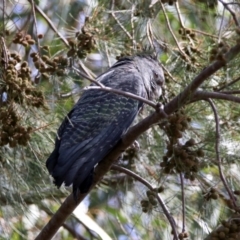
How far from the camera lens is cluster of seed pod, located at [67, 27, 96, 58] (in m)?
2.38

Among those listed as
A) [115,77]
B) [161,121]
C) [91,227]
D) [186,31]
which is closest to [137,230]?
[91,227]

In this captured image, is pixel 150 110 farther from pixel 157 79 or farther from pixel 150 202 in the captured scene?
pixel 150 202

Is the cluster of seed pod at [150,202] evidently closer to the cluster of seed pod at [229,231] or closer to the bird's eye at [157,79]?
the cluster of seed pod at [229,231]

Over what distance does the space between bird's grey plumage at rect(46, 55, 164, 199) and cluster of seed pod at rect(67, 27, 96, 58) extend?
0.69 ft

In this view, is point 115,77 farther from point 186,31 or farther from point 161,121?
point 161,121

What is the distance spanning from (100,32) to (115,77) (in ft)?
1.19

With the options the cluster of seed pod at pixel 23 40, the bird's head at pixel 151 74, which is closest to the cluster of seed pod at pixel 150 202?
the bird's head at pixel 151 74

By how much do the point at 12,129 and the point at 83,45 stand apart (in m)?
0.40

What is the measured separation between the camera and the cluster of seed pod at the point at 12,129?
87.7 inches

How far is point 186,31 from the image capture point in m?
2.76

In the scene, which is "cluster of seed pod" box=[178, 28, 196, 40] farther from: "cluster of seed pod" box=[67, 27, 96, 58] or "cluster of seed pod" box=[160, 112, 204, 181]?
"cluster of seed pod" box=[160, 112, 204, 181]

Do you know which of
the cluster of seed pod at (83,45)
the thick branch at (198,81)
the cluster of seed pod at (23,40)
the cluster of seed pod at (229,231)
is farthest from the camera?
the cluster of seed pod at (23,40)

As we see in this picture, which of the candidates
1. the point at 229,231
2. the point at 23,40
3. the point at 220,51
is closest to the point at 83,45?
the point at 23,40

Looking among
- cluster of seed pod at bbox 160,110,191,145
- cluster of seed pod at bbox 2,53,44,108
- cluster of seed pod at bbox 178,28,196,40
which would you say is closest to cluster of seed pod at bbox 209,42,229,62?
cluster of seed pod at bbox 160,110,191,145
